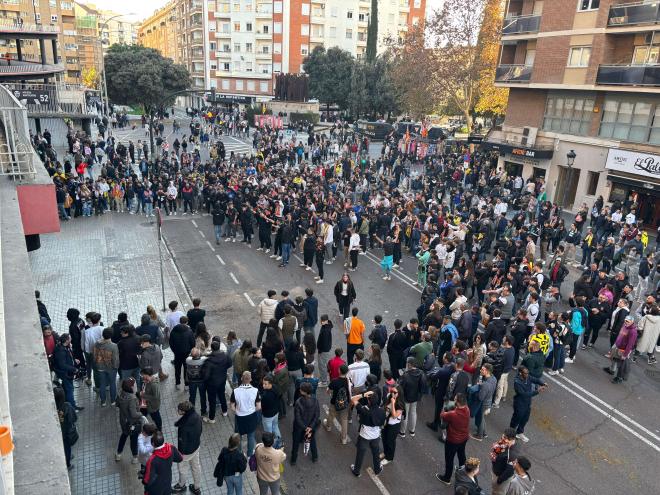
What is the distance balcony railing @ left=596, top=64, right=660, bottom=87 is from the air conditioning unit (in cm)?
522

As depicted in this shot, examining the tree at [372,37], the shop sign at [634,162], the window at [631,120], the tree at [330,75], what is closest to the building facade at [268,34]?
the tree at [372,37]

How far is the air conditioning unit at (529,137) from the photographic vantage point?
100ft

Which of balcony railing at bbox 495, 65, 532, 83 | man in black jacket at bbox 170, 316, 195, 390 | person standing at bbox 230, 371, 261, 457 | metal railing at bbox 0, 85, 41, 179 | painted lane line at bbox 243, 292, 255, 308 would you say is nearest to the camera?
person standing at bbox 230, 371, 261, 457

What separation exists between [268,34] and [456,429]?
77.3m

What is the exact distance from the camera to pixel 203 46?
81.3 meters

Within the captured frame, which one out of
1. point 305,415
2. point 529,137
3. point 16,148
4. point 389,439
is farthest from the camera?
point 529,137

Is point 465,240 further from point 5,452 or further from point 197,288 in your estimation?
point 5,452

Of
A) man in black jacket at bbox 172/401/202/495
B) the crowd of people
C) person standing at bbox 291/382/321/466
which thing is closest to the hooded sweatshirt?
the crowd of people

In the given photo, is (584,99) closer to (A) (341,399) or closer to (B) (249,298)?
(B) (249,298)

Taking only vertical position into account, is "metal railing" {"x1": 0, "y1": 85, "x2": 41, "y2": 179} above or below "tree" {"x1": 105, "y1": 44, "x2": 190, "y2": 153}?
below

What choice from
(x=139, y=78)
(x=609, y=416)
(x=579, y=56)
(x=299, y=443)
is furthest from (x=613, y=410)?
(x=139, y=78)

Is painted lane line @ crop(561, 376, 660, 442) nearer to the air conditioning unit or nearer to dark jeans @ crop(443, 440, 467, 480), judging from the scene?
dark jeans @ crop(443, 440, 467, 480)

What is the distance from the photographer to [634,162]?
2409cm

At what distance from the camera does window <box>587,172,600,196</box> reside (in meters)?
27.1
